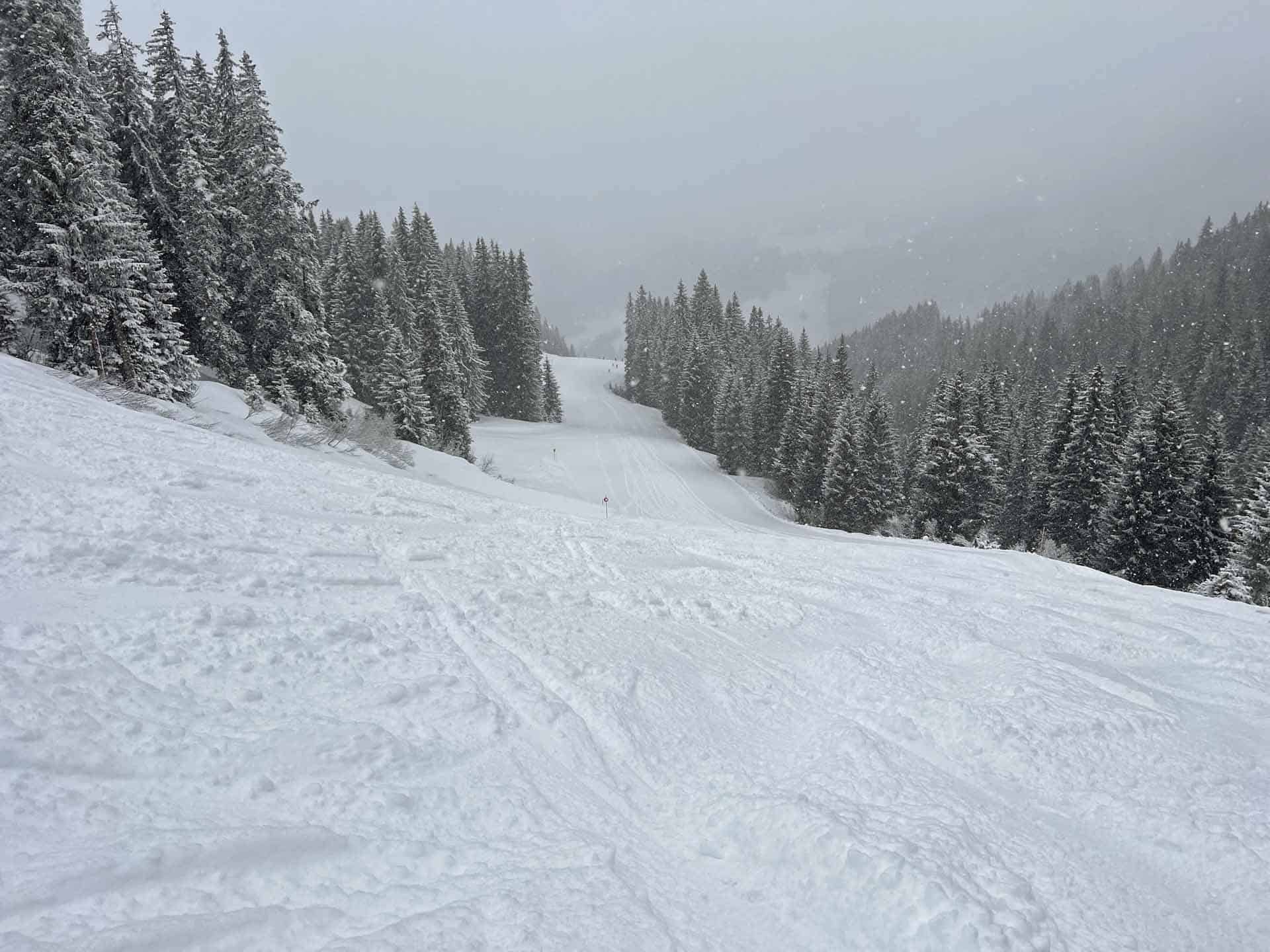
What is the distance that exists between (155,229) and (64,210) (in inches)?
271

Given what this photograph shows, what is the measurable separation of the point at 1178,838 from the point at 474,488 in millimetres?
19152

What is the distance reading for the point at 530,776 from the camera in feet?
14.0

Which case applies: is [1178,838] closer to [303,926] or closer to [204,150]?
[303,926]

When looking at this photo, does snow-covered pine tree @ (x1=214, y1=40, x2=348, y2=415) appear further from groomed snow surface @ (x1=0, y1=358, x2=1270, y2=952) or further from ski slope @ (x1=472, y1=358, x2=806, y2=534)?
ski slope @ (x1=472, y1=358, x2=806, y2=534)

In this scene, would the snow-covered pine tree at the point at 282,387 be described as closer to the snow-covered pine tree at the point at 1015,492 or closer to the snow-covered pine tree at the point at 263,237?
the snow-covered pine tree at the point at 263,237

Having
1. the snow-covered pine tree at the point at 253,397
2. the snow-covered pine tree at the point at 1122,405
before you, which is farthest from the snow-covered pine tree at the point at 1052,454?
the snow-covered pine tree at the point at 253,397

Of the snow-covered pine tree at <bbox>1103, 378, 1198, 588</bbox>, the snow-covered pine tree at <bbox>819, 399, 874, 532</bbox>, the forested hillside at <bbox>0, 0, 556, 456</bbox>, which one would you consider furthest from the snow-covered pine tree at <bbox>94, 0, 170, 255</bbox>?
the snow-covered pine tree at <bbox>1103, 378, 1198, 588</bbox>

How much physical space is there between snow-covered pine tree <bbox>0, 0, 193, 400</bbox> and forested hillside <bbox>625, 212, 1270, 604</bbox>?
114ft

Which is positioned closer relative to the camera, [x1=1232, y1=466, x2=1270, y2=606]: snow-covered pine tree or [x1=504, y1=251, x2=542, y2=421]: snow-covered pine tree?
[x1=1232, y1=466, x2=1270, y2=606]: snow-covered pine tree

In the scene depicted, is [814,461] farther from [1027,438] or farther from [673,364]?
[673,364]

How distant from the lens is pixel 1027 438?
44906mm

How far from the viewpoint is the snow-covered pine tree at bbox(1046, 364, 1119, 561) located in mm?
31641

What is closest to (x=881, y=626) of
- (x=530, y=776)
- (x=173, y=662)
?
(x=530, y=776)

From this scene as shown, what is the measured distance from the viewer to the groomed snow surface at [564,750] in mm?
Result: 3072
